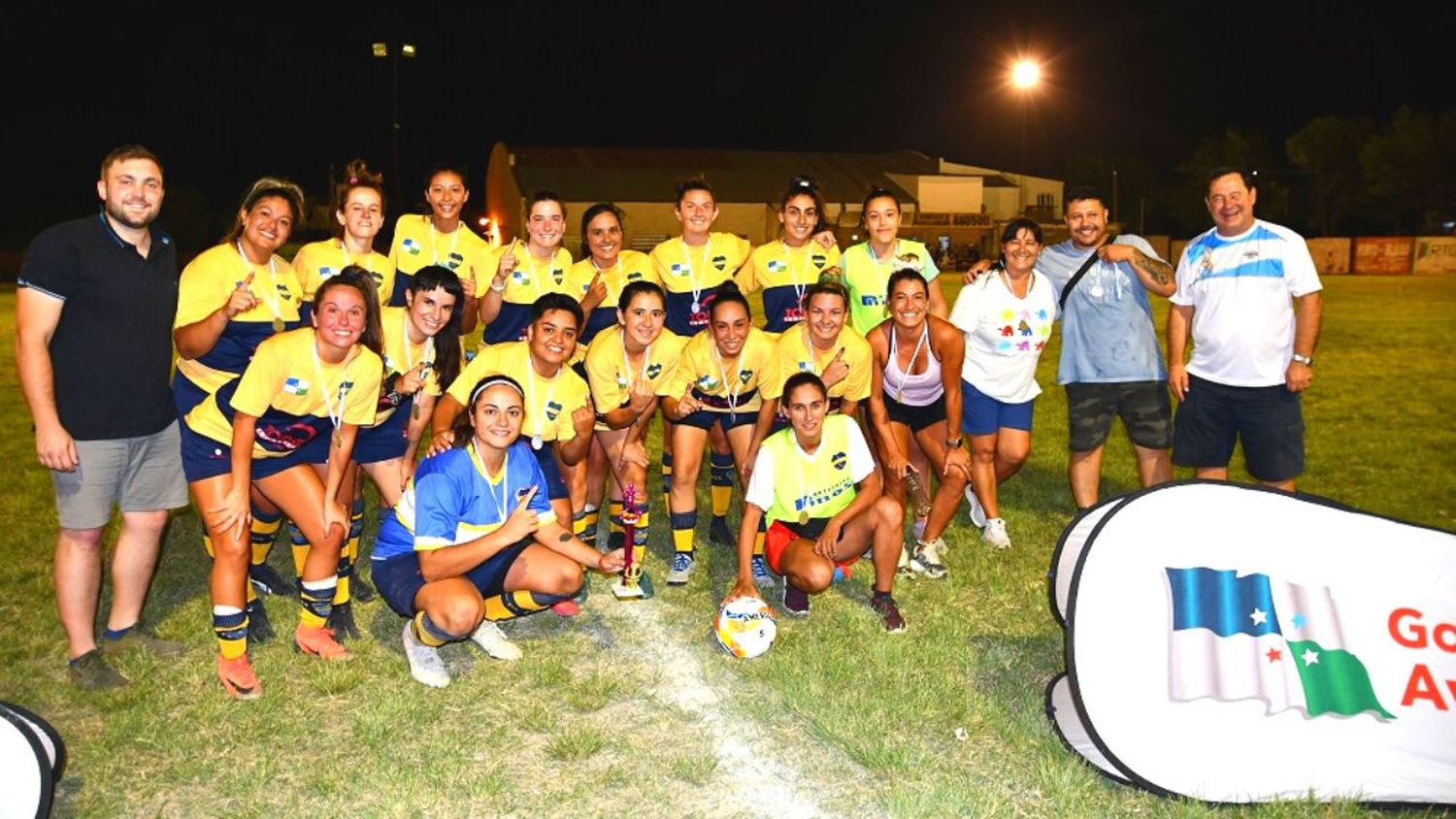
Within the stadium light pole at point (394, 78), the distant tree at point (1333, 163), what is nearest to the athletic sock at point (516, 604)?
the stadium light pole at point (394, 78)

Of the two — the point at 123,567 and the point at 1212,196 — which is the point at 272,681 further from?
the point at 1212,196

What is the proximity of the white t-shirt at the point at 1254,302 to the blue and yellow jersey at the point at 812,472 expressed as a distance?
195 centimetres

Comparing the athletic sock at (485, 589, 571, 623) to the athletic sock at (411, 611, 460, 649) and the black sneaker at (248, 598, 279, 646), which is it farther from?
the black sneaker at (248, 598, 279, 646)

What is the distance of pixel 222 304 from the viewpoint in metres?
5.01

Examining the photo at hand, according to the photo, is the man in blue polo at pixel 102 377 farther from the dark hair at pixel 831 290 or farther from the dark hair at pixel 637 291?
the dark hair at pixel 831 290

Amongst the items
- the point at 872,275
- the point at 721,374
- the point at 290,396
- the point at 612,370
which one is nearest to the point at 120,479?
the point at 290,396

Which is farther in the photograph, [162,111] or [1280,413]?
[162,111]

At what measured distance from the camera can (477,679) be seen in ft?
15.5

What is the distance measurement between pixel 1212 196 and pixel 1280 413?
116 centimetres

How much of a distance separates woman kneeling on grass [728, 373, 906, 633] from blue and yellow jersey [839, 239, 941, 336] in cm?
135

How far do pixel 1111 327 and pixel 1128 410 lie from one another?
508 mm

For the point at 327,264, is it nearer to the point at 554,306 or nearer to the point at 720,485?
the point at 554,306

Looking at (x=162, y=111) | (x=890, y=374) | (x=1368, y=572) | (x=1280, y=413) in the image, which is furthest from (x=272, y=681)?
(x=162, y=111)

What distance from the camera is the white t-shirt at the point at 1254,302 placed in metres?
5.51
